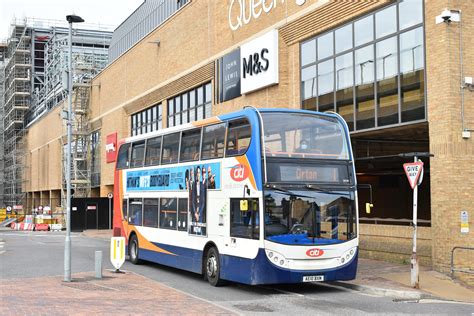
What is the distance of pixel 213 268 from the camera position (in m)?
14.9

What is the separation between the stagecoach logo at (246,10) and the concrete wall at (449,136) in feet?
29.7

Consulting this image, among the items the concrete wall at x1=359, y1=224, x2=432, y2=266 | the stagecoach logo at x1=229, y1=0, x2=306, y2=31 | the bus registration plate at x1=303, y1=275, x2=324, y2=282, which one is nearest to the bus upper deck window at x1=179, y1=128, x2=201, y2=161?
the bus registration plate at x1=303, y1=275, x2=324, y2=282

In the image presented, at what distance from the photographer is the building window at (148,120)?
3797 centimetres

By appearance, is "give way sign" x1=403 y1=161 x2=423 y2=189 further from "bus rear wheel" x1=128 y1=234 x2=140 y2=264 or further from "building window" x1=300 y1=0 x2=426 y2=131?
"bus rear wheel" x1=128 y1=234 x2=140 y2=264

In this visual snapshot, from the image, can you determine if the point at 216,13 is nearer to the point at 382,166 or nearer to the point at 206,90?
the point at 206,90

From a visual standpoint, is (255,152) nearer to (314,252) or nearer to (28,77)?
(314,252)

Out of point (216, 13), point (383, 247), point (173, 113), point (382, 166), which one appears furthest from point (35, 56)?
point (383, 247)

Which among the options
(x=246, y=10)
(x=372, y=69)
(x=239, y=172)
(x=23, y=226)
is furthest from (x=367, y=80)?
(x=23, y=226)

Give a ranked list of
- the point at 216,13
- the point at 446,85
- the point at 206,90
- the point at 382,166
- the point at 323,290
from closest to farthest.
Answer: the point at 323,290, the point at 446,85, the point at 382,166, the point at 216,13, the point at 206,90

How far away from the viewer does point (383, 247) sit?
18516 millimetres

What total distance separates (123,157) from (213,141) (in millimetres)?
6943

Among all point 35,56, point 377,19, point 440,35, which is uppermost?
point 35,56

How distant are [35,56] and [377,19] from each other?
74216mm

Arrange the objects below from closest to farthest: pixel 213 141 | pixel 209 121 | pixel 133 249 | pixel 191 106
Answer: pixel 213 141, pixel 209 121, pixel 133 249, pixel 191 106
